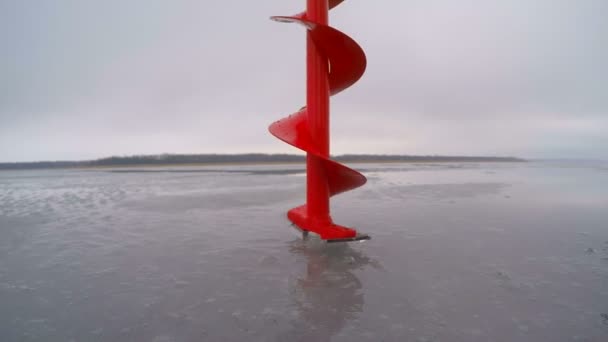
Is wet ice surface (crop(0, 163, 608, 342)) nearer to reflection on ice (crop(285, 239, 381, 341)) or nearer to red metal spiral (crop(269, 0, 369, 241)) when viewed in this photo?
reflection on ice (crop(285, 239, 381, 341))

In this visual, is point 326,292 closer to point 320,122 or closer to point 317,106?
point 320,122

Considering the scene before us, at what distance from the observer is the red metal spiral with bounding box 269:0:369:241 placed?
466 centimetres

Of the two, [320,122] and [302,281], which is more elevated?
[320,122]

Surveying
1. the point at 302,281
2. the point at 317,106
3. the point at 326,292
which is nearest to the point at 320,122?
the point at 317,106

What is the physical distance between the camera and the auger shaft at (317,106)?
4766 mm

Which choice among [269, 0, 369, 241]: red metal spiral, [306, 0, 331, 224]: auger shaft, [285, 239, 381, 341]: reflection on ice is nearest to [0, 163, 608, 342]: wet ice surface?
[285, 239, 381, 341]: reflection on ice

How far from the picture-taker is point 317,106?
477 cm

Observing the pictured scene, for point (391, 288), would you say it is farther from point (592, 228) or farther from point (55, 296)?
point (592, 228)

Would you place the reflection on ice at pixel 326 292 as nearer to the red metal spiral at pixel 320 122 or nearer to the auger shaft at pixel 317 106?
the red metal spiral at pixel 320 122

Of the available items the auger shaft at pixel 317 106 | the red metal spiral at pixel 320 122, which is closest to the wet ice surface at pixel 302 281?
the red metal spiral at pixel 320 122

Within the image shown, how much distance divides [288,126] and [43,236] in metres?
4.59

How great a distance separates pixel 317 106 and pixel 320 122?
232 mm

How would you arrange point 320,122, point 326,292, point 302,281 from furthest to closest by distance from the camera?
1. point 320,122
2. point 302,281
3. point 326,292

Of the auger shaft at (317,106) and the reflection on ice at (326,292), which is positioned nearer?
the reflection on ice at (326,292)
